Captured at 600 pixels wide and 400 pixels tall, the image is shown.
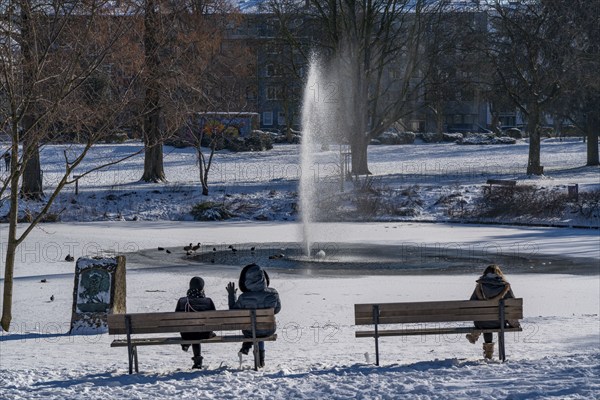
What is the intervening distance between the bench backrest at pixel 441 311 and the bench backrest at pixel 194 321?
1174 mm

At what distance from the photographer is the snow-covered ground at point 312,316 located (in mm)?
10055

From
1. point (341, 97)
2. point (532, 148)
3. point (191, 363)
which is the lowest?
point (191, 363)

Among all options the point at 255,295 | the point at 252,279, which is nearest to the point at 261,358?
the point at 255,295

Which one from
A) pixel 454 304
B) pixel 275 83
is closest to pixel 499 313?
pixel 454 304

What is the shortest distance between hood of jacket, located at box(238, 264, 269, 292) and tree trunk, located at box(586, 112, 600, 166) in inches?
1566

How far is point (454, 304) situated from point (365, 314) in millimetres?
1047

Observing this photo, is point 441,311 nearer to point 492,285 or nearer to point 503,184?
point 492,285

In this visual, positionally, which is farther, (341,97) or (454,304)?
(341,97)

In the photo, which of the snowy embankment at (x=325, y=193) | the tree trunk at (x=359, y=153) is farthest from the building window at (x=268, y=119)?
the tree trunk at (x=359, y=153)

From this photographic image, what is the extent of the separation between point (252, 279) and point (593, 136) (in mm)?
42274

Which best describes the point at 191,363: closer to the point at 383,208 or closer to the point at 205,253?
the point at 205,253

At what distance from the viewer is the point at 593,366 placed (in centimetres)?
1058

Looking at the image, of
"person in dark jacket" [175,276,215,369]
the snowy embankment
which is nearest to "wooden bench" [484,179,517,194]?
the snowy embankment

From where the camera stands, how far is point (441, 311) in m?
11.4
